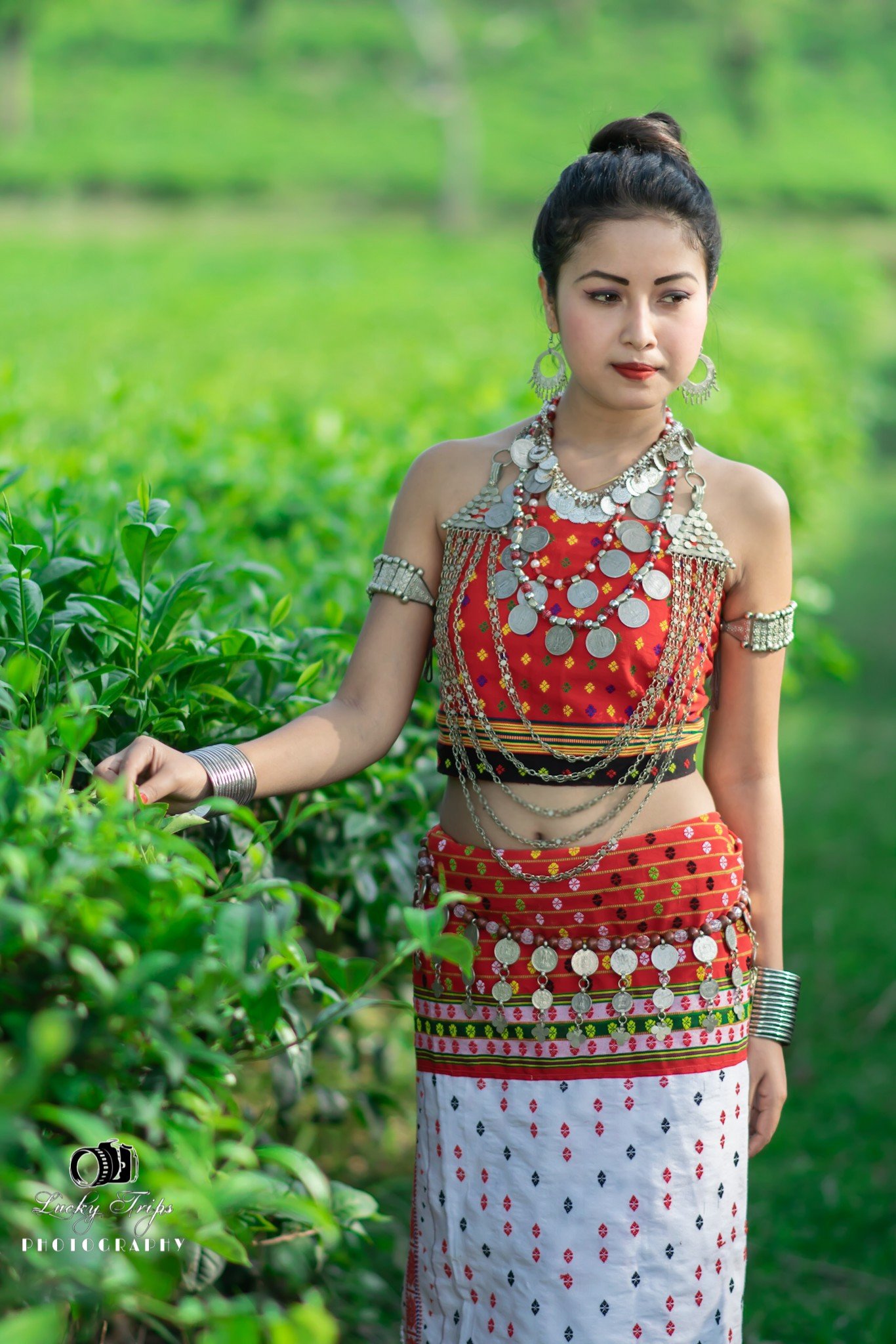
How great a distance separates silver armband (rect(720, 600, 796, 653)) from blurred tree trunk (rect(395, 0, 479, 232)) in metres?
24.7

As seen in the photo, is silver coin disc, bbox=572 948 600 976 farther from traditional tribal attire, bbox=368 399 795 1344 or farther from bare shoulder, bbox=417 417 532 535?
bare shoulder, bbox=417 417 532 535

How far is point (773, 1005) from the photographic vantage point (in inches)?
65.4

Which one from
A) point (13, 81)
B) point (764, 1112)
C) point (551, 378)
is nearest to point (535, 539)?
point (551, 378)

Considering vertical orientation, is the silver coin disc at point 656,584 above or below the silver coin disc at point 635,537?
below

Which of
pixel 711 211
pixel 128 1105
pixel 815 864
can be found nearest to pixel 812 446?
pixel 815 864

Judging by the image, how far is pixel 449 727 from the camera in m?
1.62

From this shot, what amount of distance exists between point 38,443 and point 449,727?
216cm

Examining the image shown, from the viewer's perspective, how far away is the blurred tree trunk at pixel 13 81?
88.7ft

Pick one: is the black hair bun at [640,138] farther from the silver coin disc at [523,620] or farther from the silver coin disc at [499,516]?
the silver coin disc at [523,620]

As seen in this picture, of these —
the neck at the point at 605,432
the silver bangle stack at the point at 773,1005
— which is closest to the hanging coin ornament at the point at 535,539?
the neck at the point at 605,432

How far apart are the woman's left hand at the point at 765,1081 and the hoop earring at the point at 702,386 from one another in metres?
0.75

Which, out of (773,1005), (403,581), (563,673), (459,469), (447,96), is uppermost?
(447,96)

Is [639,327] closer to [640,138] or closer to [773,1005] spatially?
[640,138]

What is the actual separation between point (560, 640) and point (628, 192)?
0.48 m
